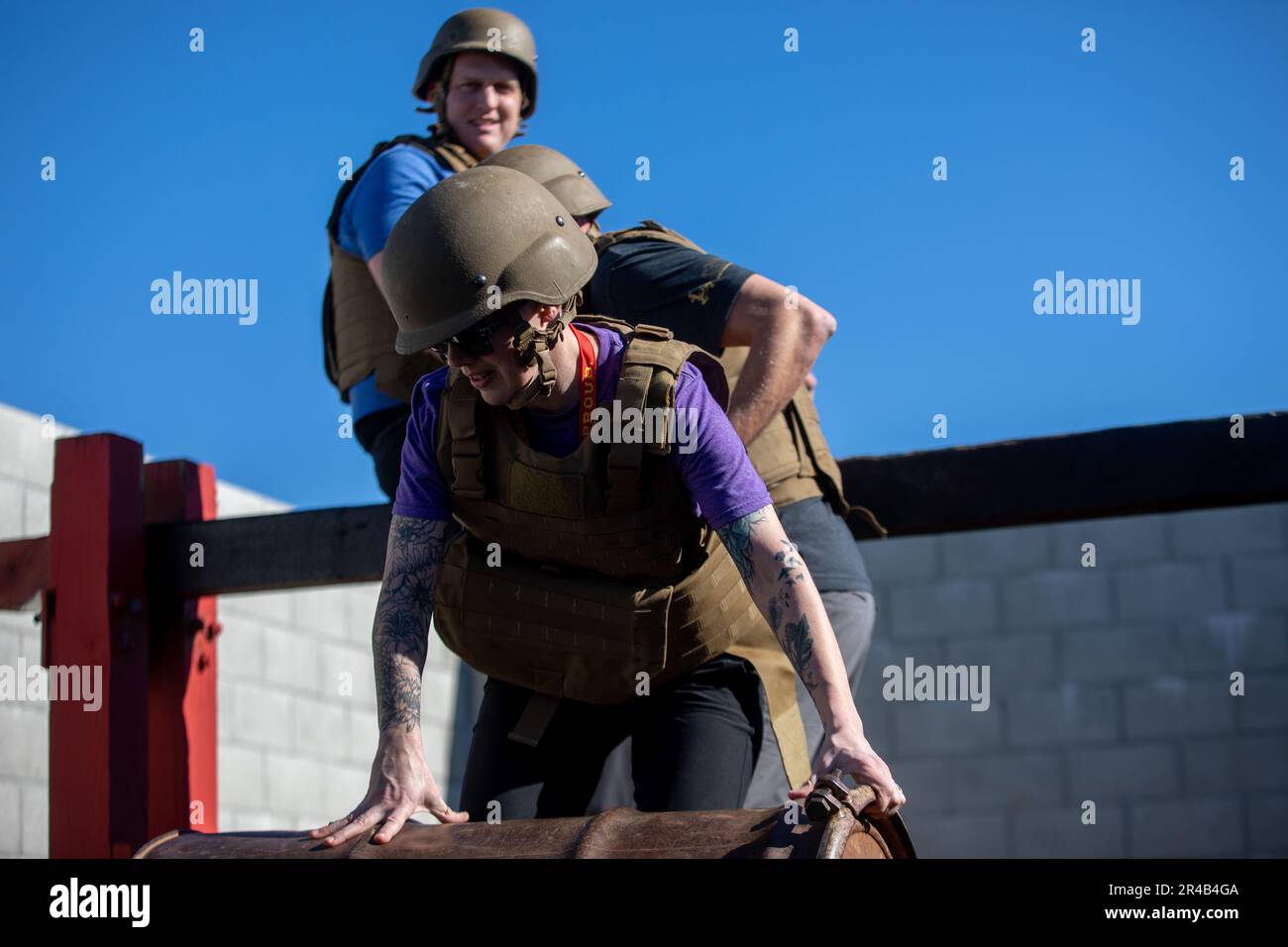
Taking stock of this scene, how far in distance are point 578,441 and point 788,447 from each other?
0.70m

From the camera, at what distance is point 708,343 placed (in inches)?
128

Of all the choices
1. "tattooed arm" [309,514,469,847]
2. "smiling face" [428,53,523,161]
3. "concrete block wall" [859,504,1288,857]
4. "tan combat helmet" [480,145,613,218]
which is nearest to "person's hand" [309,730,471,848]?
"tattooed arm" [309,514,469,847]

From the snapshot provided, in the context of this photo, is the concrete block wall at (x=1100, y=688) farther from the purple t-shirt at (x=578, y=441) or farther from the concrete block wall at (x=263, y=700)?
the purple t-shirt at (x=578, y=441)

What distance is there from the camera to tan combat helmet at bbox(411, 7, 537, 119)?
13.1 feet

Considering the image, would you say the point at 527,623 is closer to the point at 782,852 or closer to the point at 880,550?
the point at 782,852

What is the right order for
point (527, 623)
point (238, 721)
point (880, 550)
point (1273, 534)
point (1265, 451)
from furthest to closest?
1. point (880, 550)
2. point (1273, 534)
3. point (238, 721)
4. point (1265, 451)
5. point (527, 623)

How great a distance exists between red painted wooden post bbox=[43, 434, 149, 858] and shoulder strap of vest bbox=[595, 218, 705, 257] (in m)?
1.58

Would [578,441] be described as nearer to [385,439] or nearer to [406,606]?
[406,606]

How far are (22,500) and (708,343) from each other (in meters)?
3.80

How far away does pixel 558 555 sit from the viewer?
117 inches

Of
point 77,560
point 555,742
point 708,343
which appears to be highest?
point 708,343

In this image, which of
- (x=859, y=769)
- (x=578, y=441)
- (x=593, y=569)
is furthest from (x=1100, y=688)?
(x=859, y=769)
